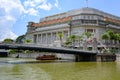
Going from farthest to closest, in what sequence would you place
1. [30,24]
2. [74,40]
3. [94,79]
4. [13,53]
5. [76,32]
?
[30,24] < [13,53] < [76,32] < [74,40] < [94,79]

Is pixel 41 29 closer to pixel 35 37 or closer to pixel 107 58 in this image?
pixel 35 37

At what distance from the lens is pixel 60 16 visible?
146500 millimetres

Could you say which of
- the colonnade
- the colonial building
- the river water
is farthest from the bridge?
the colonnade

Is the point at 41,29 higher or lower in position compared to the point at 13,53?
higher

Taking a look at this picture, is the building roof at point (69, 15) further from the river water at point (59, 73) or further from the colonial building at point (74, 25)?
the river water at point (59, 73)

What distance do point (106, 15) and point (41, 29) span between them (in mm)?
37821

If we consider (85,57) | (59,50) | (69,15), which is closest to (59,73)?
(59,50)

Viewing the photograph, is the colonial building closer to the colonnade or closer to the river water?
the colonnade

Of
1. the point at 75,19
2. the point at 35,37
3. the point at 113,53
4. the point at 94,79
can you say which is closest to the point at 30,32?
the point at 35,37

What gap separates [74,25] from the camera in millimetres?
123062

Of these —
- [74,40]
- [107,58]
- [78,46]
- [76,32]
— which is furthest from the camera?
[76,32]

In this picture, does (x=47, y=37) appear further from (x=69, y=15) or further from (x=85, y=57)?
(x=85, y=57)

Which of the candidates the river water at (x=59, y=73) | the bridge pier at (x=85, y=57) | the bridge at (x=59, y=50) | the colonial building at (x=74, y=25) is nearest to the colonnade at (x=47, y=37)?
the colonial building at (x=74, y=25)

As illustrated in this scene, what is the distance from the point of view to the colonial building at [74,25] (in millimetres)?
120750
